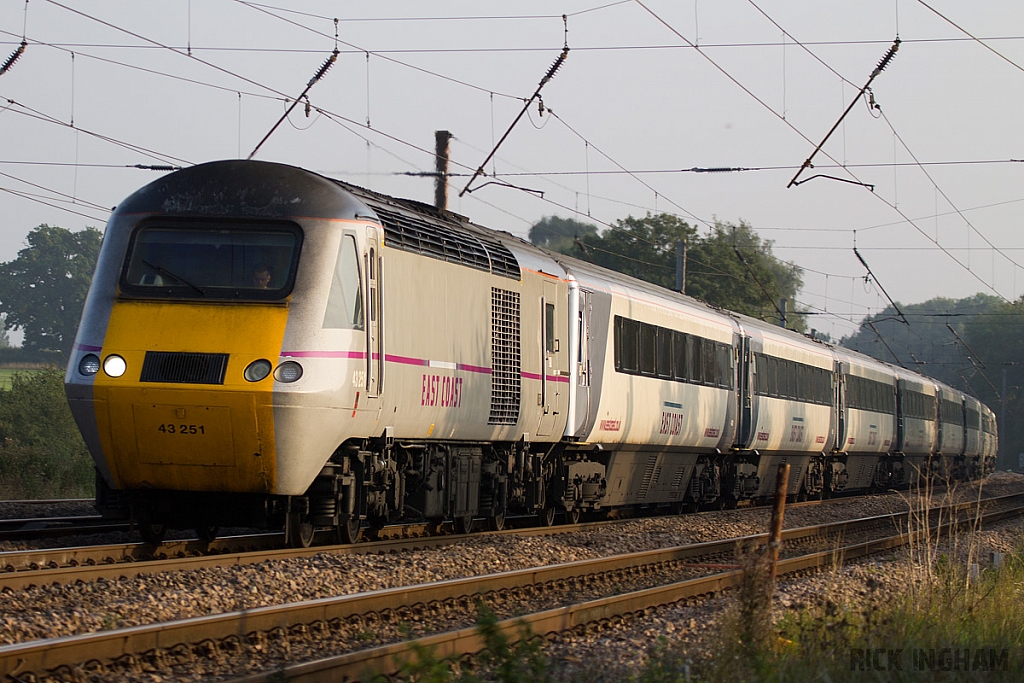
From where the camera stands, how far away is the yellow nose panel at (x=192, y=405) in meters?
10.0

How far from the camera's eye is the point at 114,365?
33.4ft

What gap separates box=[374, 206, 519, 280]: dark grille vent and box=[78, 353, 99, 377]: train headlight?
283 cm

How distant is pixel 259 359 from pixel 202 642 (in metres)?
3.41

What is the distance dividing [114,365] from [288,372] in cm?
147

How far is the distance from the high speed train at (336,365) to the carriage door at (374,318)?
0.03 m

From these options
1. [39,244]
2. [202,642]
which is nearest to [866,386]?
[202,642]

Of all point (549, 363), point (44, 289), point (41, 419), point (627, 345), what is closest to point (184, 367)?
point (549, 363)

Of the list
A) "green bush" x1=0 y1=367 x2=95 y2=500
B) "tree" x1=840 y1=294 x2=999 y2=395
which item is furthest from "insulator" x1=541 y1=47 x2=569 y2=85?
"tree" x1=840 y1=294 x2=999 y2=395

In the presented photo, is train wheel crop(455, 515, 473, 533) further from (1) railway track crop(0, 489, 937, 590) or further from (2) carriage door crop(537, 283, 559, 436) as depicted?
(2) carriage door crop(537, 283, 559, 436)

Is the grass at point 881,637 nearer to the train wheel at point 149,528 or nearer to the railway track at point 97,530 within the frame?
the railway track at point 97,530

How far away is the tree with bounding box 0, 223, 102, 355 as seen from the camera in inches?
3253

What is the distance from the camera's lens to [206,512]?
10.9 m

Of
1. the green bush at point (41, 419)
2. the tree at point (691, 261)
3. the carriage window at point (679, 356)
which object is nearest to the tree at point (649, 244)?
the tree at point (691, 261)

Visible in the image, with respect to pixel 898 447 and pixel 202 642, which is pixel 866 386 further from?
pixel 202 642
